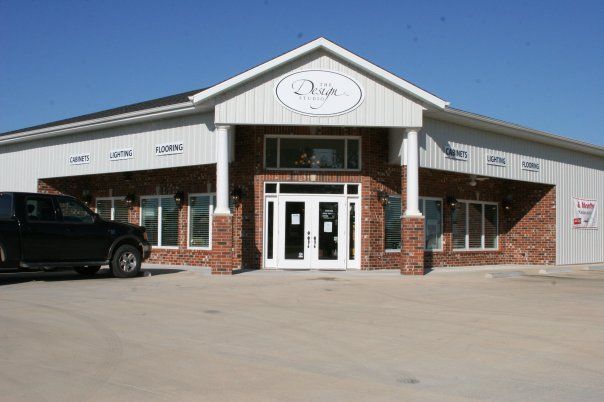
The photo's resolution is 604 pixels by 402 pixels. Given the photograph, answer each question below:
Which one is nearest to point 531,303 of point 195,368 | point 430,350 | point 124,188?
point 430,350

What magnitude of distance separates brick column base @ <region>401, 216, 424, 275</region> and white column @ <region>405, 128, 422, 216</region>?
27cm

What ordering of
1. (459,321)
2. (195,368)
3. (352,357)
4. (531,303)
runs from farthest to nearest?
(531,303)
(459,321)
(352,357)
(195,368)

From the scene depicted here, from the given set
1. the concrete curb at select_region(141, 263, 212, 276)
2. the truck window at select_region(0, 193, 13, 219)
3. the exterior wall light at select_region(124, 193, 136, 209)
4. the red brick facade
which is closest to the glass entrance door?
the red brick facade

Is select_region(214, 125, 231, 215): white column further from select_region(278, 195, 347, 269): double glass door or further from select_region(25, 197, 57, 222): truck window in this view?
select_region(25, 197, 57, 222): truck window

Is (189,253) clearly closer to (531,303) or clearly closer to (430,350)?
(531,303)

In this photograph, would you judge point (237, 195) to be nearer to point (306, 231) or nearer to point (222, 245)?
point (306, 231)

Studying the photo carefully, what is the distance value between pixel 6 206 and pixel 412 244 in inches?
377

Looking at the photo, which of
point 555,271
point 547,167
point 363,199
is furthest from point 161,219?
point 547,167

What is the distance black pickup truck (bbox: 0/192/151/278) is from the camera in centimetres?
1350

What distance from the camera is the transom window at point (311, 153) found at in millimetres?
18547

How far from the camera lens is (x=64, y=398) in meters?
5.33

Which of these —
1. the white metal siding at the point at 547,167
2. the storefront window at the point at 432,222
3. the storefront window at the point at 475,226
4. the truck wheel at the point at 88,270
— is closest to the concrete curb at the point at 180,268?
the truck wheel at the point at 88,270

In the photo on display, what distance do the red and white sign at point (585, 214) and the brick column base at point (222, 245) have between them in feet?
45.5

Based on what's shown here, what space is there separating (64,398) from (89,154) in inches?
674
